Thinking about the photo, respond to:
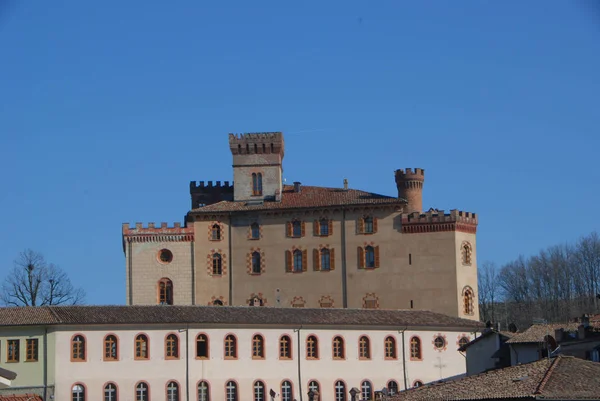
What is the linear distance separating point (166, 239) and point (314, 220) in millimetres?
10644

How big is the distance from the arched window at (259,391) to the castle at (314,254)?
52.9 ft

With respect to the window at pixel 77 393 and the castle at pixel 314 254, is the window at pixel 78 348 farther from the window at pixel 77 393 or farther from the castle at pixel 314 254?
the castle at pixel 314 254

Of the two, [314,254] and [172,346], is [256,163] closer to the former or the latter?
[314,254]

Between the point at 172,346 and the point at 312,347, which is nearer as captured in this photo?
the point at 172,346

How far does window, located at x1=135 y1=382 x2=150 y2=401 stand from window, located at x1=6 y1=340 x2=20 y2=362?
702cm

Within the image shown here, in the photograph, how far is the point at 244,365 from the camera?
271 feet

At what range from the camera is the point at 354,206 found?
99.2m

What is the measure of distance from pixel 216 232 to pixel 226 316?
17632 mm

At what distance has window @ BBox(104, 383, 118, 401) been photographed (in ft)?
261

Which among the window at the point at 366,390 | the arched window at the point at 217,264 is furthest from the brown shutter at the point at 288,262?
the window at the point at 366,390

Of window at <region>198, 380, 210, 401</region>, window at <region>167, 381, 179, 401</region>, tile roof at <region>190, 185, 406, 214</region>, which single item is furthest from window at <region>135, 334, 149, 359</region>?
tile roof at <region>190, 185, 406, 214</region>

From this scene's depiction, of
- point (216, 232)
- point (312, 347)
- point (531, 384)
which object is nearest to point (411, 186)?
point (216, 232)

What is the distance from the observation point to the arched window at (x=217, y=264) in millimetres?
100000

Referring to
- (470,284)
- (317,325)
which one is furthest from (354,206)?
(317,325)
